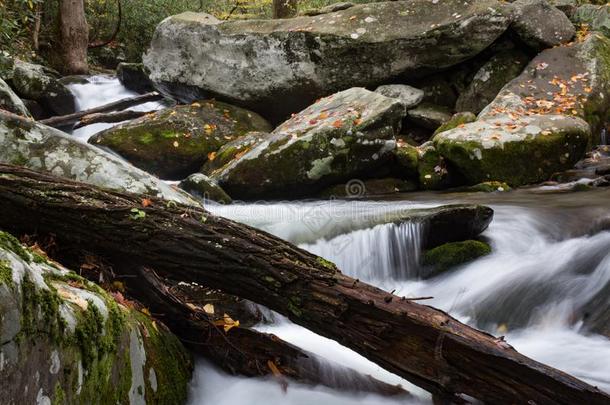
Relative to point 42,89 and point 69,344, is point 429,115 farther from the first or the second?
point 69,344

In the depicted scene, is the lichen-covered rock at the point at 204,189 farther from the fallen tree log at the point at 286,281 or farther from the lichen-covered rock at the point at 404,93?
the lichen-covered rock at the point at 404,93

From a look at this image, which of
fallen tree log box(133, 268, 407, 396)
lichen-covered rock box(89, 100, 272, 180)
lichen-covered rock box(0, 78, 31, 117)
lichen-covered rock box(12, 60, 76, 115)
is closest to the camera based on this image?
fallen tree log box(133, 268, 407, 396)

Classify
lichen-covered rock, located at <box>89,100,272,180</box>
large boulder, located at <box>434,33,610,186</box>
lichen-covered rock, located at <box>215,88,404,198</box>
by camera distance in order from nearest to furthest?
lichen-covered rock, located at <box>215,88,404,198</box>, large boulder, located at <box>434,33,610,186</box>, lichen-covered rock, located at <box>89,100,272,180</box>

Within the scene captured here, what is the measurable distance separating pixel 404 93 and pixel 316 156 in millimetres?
3555

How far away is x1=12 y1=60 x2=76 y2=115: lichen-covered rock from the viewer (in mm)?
11508

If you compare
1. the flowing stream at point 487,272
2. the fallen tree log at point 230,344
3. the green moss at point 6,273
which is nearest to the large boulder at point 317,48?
the flowing stream at point 487,272

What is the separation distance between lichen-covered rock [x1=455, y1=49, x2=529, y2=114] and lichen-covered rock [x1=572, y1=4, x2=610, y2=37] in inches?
73.5

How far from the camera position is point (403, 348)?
2.68 meters

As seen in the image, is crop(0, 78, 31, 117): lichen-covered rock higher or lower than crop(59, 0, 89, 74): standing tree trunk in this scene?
lower

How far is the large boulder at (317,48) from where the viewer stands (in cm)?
1020

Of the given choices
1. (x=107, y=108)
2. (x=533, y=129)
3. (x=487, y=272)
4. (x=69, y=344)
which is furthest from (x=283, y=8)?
(x=69, y=344)

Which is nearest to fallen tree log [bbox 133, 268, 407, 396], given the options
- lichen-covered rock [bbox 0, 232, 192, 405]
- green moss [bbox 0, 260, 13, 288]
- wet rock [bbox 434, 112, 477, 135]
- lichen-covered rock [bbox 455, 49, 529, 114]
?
lichen-covered rock [bbox 0, 232, 192, 405]

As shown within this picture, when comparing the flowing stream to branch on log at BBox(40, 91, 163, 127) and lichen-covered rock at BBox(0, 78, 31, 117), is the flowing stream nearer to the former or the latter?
lichen-covered rock at BBox(0, 78, 31, 117)

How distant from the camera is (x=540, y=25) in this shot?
10.4 m
